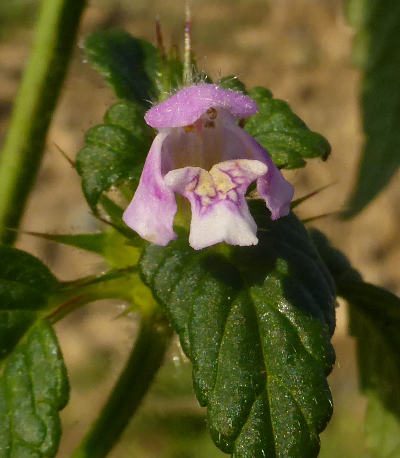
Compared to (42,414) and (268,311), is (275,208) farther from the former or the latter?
(42,414)

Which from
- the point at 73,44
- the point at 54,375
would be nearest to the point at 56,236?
the point at 54,375

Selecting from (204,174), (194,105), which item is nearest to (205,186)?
(204,174)

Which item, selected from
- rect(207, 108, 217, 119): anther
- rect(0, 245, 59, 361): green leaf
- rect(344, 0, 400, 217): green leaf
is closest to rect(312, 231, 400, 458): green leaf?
rect(344, 0, 400, 217): green leaf

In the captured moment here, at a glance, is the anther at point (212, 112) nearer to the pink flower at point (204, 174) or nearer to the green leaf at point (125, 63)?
the pink flower at point (204, 174)

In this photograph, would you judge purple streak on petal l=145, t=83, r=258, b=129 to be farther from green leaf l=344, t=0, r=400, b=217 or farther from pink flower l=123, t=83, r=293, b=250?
green leaf l=344, t=0, r=400, b=217

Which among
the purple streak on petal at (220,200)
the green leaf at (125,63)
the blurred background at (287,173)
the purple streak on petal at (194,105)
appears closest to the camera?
the purple streak on petal at (220,200)

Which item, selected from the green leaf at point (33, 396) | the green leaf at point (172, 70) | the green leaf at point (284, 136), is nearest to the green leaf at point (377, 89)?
the green leaf at point (284, 136)
